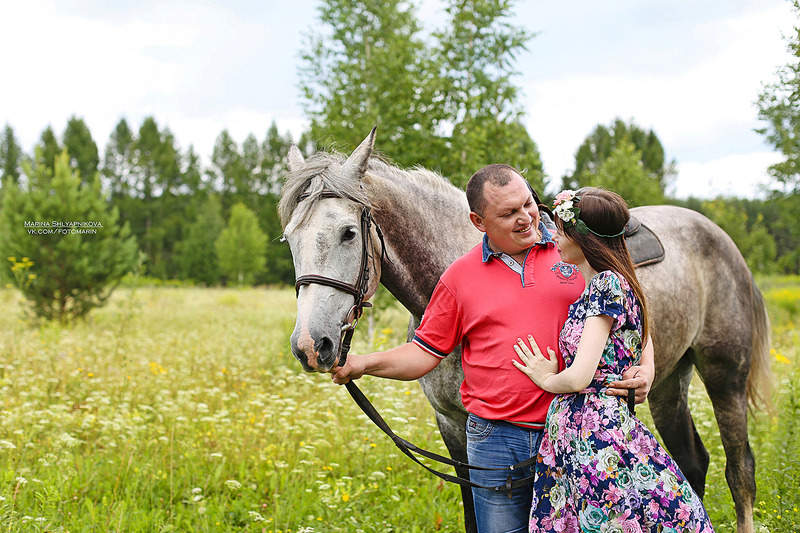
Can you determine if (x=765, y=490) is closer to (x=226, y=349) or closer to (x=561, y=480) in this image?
(x=561, y=480)

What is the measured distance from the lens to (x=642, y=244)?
318 centimetres

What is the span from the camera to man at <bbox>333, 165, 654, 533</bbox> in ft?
6.35

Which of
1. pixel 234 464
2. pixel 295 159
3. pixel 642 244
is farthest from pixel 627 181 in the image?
pixel 295 159

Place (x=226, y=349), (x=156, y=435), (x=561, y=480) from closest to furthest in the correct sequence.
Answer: (x=561, y=480), (x=156, y=435), (x=226, y=349)

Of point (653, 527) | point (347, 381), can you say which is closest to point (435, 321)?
point (347, 381)

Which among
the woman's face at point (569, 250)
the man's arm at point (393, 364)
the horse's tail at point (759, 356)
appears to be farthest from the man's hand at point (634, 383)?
the horse's tail at point (759, 356)

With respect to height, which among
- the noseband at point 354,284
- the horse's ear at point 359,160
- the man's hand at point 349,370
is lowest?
the man's hand at point 349,370

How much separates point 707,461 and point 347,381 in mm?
3113

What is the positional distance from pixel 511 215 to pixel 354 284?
25.9 inches

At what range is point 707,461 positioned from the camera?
12.8 ft

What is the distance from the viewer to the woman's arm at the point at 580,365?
69.3 inches

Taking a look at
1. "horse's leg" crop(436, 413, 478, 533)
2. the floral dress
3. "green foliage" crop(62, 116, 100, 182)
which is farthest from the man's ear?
"green foliage" crop(62, 116, 100, 182)

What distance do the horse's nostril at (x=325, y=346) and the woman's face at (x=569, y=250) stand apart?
2.94ft

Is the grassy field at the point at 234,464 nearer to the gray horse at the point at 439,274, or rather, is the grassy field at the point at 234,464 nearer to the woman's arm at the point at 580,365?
the gray horse at the point at 439,274
